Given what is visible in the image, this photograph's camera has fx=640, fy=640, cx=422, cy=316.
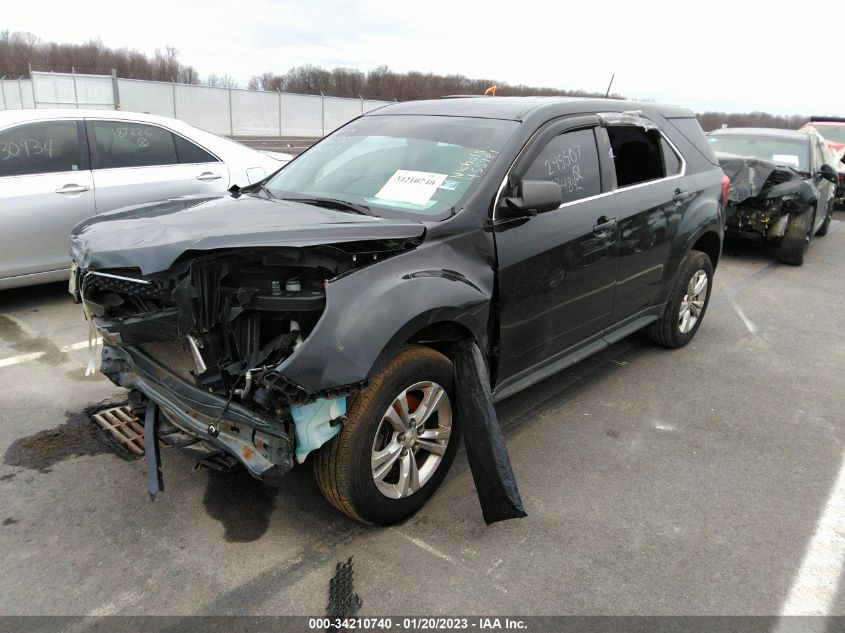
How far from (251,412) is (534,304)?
1.65 m

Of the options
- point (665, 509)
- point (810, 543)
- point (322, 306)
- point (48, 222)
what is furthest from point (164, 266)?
point (48, 222)

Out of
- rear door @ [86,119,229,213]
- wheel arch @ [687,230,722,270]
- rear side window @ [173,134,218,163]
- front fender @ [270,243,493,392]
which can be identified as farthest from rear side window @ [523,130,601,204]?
rear side window @ [173,134,218,163]

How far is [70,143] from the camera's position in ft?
18.3

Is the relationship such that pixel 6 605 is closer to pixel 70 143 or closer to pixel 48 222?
pixel 48 222

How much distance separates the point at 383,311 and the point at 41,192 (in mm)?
4223

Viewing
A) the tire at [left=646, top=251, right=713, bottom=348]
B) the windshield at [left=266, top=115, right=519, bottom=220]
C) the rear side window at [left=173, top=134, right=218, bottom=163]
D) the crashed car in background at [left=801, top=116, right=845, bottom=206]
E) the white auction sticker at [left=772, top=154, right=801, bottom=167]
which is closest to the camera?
the windshield at [left=266, top=115, right=519, bottom=220]

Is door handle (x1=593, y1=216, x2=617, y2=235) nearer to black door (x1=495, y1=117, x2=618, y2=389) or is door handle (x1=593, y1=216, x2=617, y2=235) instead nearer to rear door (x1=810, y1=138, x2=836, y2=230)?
black door (x1=495, y1=117, x2=618, y2=389)

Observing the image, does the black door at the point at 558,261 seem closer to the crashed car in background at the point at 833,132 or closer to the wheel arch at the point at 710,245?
the wheel arch at the point at 710,245

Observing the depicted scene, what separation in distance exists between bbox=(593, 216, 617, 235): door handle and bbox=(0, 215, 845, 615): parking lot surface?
1.20 meters

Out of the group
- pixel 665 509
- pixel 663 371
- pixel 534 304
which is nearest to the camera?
pixel 665 509

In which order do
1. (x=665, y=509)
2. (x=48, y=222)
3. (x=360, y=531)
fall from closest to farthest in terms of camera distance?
(x=360, y=531), (x=665, y=509), (x=48, y=222)

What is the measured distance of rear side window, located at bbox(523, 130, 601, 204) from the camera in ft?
11.7

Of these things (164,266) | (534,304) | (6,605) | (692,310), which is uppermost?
(164,266)

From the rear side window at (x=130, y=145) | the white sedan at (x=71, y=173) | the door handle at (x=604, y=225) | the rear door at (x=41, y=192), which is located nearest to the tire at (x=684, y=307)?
the door handle at (x=604, y=225)
